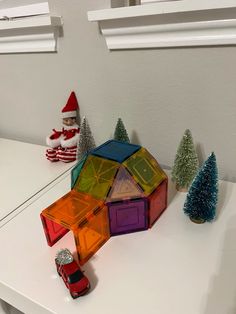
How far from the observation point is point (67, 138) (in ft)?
2.51

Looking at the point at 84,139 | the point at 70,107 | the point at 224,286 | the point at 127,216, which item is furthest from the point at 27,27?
the point at 224,286

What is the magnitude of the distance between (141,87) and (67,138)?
25cm

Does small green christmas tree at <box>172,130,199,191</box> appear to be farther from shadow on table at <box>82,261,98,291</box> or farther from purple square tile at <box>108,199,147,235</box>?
shadow on table at <box>82,261,98,291</box>

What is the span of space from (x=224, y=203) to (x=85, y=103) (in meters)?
0.45

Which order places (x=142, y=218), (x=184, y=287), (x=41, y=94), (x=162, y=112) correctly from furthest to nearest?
(x=41, y=94) < (x=162, y=112) < (x=142, y=218) < (x=184, y=287)

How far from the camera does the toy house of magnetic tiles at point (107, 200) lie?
1.57 feet

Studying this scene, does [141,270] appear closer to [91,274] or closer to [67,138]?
[91,274]

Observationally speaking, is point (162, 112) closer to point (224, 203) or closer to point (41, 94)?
point (224, 203)

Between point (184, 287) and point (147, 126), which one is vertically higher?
point (147, 126)

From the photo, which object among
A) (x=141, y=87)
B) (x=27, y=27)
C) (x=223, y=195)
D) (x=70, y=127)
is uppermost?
(x=27, y=27)

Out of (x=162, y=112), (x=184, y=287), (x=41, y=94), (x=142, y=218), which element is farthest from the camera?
(x=41, y=94)

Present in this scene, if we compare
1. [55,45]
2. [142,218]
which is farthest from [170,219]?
[55,45]

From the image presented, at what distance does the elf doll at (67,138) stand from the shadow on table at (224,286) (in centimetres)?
46

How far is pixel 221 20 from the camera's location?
523mm
